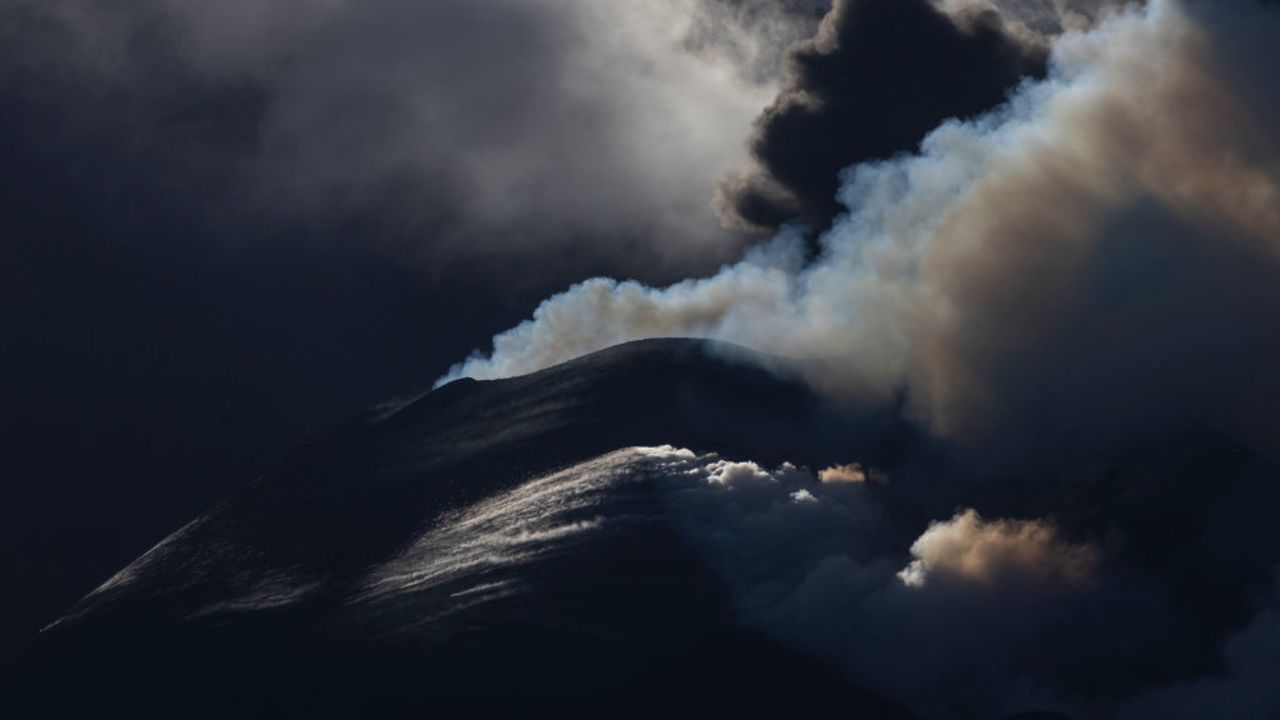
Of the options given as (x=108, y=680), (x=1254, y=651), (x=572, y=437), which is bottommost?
(x=1254, y=651)

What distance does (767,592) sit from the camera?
117375 millimetres

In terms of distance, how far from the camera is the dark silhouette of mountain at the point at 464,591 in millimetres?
111125

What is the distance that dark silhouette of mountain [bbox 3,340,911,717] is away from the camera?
111 meters

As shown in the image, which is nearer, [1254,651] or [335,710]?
[1254,651]

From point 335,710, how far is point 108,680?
24720 millimetres

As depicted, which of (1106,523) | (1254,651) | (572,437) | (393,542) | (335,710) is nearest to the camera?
(1254,651)

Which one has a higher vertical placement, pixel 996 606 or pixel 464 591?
pixel 464 591

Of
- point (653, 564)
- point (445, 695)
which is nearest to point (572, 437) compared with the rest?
point (653, 564)

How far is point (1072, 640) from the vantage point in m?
114

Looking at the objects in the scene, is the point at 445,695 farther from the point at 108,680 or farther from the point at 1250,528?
the point at 1250,528

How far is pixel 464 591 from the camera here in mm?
122062

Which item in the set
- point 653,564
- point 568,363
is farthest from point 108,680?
point 568,363

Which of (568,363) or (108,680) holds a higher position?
(568,363)

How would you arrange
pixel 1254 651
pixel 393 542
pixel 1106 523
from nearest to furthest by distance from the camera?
pixel 1254 651 → pixel 1106 523 → pixel 393 542
